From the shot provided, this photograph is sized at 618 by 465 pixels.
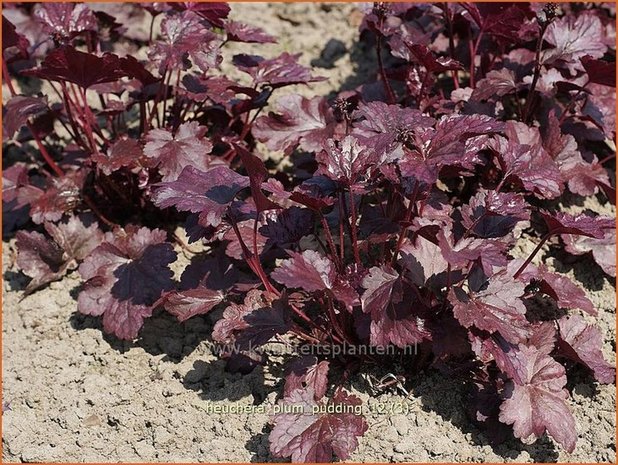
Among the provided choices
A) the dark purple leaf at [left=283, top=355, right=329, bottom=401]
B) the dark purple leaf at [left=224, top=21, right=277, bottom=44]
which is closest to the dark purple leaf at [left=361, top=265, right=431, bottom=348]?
the dark purple leaf at [left=283, top=355, right=329, bottom=401]

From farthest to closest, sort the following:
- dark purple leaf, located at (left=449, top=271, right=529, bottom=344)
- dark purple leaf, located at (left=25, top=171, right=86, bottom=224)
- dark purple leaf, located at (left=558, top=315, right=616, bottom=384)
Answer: dark purple leaf, located at (left=25, top=171, right=86, bottom=224), dark purple leaf, located at (left=558, top=315, right=616, bottom=384), dark purple leaf, located at (left=449, top=271, right=529, bottom=344)

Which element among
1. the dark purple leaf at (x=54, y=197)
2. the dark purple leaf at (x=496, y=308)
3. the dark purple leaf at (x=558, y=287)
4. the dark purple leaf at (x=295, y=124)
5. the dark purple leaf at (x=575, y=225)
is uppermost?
the dark purple leaf at (x=575, y=225)

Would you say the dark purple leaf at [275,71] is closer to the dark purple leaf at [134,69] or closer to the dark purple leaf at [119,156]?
the dark purple leaf at [134,69]

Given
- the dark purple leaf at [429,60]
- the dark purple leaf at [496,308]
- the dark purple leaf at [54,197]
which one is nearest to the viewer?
the dark purple leaf at [496,308]

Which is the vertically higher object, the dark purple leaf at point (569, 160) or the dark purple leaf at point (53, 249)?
the dark purple leaf at point (569, 160)

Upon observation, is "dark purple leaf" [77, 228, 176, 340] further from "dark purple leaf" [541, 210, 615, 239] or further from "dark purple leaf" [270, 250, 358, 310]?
"dark purple leaf" [541, 210, 615, 239]

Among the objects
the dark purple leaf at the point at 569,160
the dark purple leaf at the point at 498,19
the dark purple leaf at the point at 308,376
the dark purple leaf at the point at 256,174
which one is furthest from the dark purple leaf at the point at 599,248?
the dark purple leaf at the point at 256,174

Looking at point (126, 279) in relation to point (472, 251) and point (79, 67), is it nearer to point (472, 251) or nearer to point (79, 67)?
point (79, 67)

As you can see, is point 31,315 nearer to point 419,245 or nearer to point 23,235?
point 23,235
